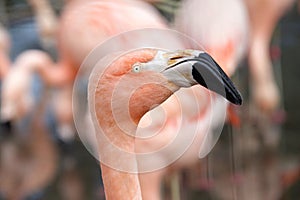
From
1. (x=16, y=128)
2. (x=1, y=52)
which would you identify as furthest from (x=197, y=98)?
→ (x=16, y=128)

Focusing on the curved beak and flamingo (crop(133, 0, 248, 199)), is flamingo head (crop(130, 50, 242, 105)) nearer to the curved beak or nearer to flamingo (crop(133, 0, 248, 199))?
the curved beak

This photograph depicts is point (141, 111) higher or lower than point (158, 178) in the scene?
higher

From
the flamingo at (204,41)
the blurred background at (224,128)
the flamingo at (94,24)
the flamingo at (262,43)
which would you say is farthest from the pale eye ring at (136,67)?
the flamingo at (262,43)

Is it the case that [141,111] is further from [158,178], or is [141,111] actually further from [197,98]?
[158,178]

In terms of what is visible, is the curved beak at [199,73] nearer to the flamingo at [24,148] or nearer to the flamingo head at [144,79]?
the flamingo head at [144,79]

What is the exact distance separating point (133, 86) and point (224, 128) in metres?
2.09

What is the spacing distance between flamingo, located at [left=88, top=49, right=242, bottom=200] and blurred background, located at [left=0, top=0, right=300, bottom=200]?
88 cm

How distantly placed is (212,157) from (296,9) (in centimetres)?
153

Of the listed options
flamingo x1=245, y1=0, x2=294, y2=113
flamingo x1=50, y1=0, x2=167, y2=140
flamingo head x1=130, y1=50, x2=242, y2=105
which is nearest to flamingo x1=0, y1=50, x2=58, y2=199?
flamingo x1=50, y1=0, x2=167, y2=140

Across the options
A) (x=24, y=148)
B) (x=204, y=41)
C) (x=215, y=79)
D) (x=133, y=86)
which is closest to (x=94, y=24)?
(x=204, y=41)

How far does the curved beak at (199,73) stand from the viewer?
2.64ft

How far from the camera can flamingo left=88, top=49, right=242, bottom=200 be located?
828mm

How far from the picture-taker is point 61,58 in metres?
2.86

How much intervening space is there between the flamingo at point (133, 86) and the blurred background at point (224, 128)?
88 cm
